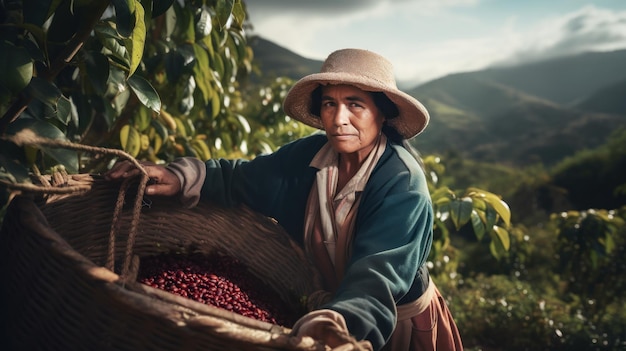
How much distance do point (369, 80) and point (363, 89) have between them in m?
0.06

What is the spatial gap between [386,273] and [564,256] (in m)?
2.40

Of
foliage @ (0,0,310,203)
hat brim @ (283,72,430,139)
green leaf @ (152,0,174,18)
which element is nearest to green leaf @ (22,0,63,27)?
foliage @ (0,0,310,203)

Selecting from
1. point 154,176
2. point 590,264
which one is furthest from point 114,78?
point 590,264

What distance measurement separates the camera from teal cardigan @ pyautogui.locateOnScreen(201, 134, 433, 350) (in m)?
1.02

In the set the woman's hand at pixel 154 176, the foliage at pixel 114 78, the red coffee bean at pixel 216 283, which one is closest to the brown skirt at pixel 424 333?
the red coffee bean at pixel 216 283

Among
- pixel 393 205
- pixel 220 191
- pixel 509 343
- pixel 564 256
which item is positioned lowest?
pixel 509 343

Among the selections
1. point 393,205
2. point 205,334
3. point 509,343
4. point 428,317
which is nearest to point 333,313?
point 205,334

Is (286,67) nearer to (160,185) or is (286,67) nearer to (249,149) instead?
(249,149)

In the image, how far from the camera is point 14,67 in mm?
979

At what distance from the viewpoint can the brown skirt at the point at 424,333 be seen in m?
1.32

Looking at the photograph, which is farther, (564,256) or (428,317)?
(564,256)

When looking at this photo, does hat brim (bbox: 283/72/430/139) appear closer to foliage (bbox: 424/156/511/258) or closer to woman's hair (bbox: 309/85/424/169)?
woman's hair (bbox: 309/85/424/169)

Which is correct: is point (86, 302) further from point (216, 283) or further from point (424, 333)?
point (424, 333)

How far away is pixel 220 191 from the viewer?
1.51 meters
